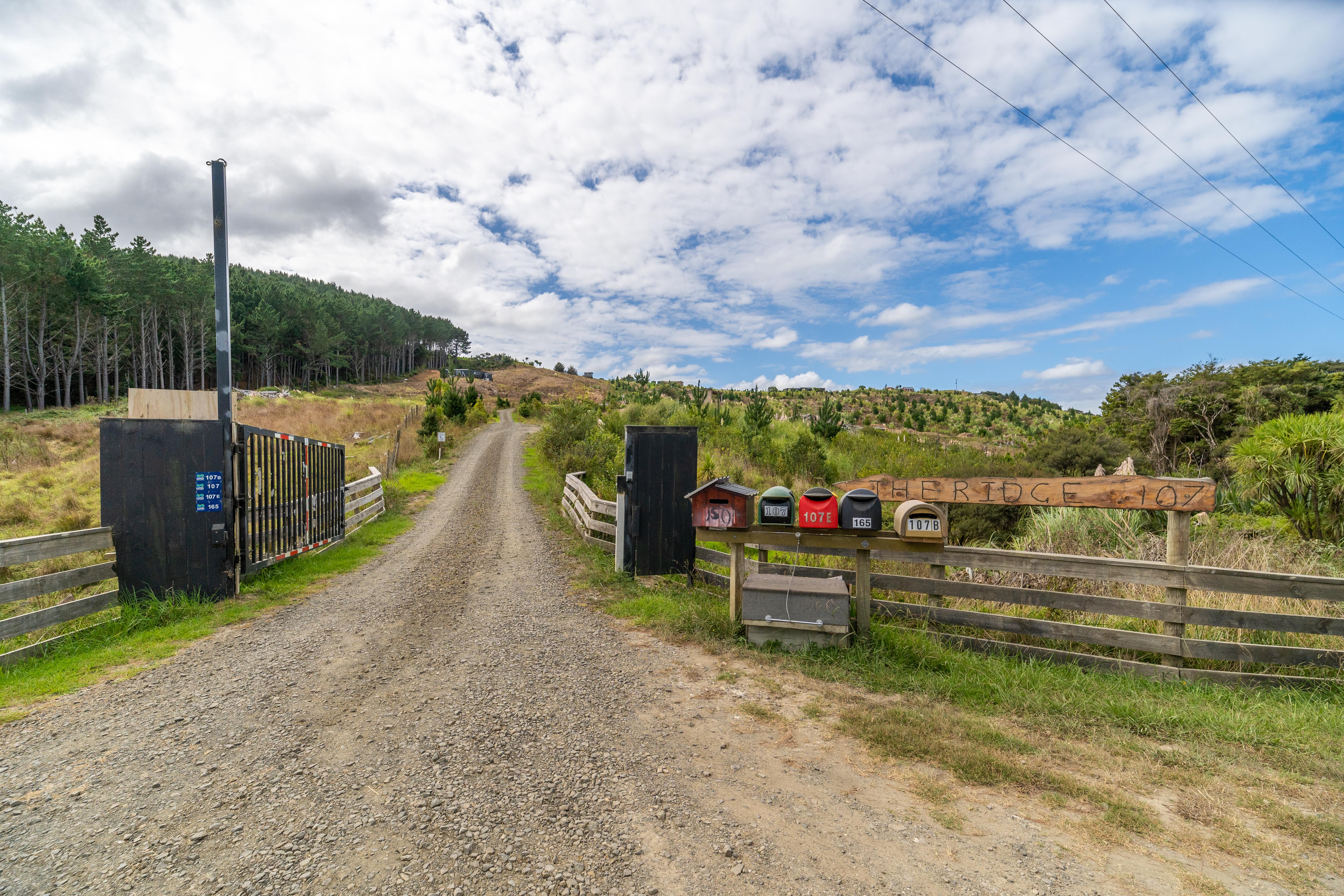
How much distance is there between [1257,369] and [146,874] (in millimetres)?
30321

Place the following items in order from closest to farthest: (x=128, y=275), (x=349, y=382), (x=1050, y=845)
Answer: (x=1050, y=845) < (x=128, y=275) < (x=349, y=382)

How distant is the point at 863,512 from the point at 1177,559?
2700 mm

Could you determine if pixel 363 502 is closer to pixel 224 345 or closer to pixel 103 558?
pixel 103 558

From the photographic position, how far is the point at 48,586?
5188 mm

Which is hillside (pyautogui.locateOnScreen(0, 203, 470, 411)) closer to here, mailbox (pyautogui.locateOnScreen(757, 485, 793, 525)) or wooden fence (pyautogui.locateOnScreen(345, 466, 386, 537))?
wooden fence (pyautogui.locateOnScreen(345, 466, 386, 537))

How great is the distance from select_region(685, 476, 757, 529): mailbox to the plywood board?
19.5 feet

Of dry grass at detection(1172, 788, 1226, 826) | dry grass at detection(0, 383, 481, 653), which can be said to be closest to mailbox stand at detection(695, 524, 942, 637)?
dry grass at detection(1172, 788, 1226, 826)

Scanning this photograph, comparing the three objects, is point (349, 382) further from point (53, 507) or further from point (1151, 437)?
point (1151, 437)

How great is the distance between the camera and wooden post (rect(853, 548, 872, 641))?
5.23 m

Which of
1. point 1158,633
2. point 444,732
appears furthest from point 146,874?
point 1158,633

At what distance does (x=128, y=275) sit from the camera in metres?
46.4

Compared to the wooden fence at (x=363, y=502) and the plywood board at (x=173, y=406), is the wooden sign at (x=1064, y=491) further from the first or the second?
the wooden fence at (x=363, y=502)

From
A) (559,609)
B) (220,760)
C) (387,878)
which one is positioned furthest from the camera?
(559,609)

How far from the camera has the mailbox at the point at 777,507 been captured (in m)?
5.59
